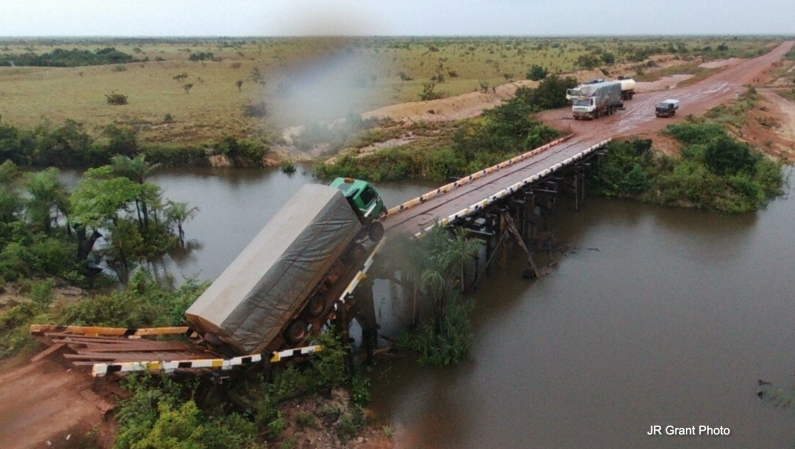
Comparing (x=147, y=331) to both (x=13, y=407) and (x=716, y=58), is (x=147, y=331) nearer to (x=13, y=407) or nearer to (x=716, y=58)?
(x=13, y=407)

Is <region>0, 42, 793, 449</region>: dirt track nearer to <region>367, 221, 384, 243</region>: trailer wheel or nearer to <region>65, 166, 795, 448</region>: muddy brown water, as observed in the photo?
<region>65, 166, 795, 448</region>: muddy brown water

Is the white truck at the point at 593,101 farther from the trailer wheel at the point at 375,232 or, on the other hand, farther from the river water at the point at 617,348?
the trailer wheel at the point at 375,232

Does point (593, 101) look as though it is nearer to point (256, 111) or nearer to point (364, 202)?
point (364, 202)

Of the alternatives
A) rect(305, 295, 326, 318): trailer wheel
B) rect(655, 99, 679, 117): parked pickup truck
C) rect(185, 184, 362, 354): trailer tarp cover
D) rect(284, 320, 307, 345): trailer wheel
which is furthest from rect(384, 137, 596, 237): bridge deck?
rect(655, 99, 679, 117): parked pickup truck

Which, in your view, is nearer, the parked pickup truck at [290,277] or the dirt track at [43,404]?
the dirt track at [43,404]

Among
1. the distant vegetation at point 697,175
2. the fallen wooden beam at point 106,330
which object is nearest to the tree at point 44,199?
the fallen wooden beam at point 106,330

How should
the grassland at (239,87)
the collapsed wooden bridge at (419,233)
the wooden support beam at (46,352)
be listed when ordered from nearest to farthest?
1. the wooden support beam at (46,352)
2. the collapsed wooden bridge at (419,233)
3. the grassland at (239,87)

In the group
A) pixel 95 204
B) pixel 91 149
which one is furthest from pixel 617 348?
pixel 91 149
